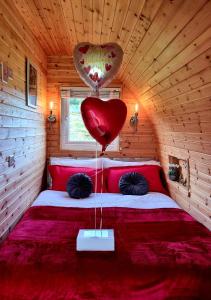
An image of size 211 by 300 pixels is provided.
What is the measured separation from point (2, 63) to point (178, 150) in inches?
72.6

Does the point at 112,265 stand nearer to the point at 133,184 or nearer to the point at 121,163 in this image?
the point at 133,184

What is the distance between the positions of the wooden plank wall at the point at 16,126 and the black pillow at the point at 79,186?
419 millimetres

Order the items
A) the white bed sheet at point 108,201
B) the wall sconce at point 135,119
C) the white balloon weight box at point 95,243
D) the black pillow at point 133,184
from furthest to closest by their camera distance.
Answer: the wall sconce at point 135,119 < the black pillow at point 133,184 < the white bed sheet at point 108,201 < the white balloon weight box at point 95,243

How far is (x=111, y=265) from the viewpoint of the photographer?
5.18 feet

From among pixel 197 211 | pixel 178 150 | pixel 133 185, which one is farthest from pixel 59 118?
pixel 197 211

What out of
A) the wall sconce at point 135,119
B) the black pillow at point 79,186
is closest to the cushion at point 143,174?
the black pillow at point 79,186

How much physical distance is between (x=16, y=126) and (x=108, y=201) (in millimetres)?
1201

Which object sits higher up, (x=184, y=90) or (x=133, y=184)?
(x=184, y=90)

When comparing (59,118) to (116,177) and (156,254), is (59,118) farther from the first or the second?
(156,254)

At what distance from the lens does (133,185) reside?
10.1ft

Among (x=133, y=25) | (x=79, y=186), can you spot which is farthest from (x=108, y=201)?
(x=133, y=25)

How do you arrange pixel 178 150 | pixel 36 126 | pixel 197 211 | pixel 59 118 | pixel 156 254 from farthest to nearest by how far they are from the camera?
1. pixel 59 118
2. pixel 36 126
3. pixel 178 150
4. pixel 197 211
5. pixel 156 254

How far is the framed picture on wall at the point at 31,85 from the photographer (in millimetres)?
2564

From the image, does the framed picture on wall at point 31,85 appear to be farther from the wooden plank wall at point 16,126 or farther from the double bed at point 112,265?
the double bed at point 112,265
